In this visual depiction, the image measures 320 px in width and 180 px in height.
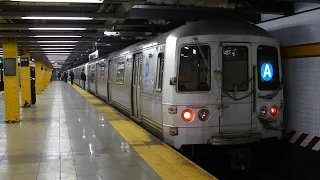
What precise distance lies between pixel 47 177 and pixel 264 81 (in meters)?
4.17

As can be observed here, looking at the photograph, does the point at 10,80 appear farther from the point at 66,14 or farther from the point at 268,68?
the point at 268,68

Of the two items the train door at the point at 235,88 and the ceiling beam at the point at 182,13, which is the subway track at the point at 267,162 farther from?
the ceiling beam at the point at 182,13

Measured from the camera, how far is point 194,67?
249 inches

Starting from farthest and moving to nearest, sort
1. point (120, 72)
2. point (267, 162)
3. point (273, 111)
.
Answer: point (120, 72), point (267, 162), point (273, 111)

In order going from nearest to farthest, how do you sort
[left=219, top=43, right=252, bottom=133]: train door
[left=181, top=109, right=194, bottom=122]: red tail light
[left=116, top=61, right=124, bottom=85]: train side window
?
[left=181, top=109, right=194, bottom=122]: red tail light, [left=219, top=43, right=252, bottom=133]: train door, [left=116, top=61, right=124, bottom=85]: train side window

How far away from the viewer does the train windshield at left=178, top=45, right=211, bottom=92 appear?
20.5 ft

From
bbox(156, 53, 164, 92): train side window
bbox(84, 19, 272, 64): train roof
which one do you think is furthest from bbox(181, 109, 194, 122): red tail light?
bbox(84, 19, 272, 64): train roof

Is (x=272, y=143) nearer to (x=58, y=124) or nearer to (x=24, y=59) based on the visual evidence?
(x=58, y=124)

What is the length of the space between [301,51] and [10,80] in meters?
8.00

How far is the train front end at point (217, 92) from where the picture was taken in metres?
6.16

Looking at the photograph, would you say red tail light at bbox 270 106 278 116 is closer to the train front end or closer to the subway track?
the train front end

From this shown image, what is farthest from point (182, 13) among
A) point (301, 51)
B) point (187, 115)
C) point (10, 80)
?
point (10, 80)

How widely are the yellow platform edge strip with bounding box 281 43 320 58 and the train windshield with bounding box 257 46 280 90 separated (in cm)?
54

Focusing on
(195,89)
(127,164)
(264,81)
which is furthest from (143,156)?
(264,81)
